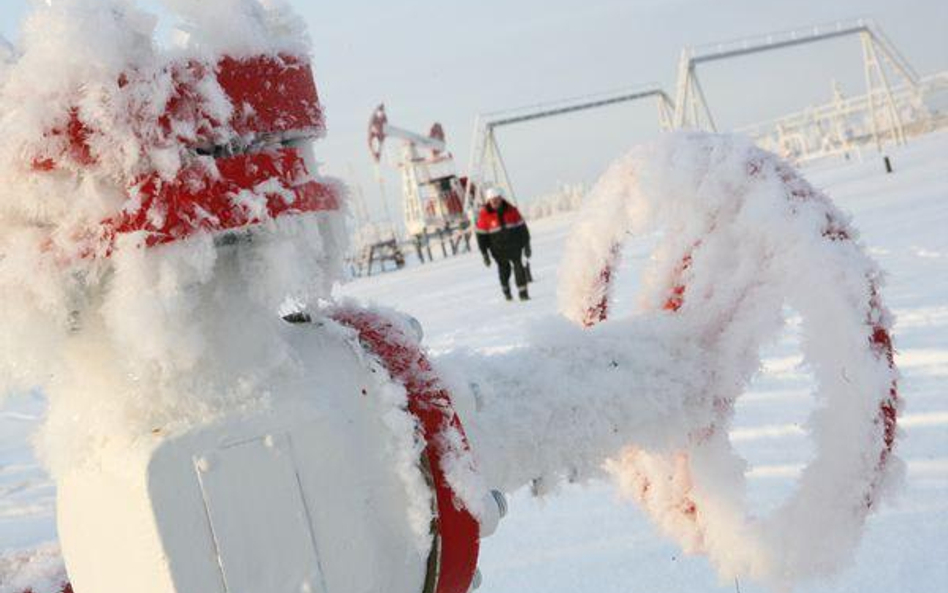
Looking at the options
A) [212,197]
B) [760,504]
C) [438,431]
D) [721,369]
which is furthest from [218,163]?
[760,504]

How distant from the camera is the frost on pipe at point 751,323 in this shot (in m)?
0.93

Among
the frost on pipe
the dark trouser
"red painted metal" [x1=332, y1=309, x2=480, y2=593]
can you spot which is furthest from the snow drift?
the dark trouser

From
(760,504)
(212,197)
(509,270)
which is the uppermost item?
(212,197)

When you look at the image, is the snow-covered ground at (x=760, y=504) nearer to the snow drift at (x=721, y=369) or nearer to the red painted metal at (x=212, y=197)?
the snow drift at (x=721, y=369)

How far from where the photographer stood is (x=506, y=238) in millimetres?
9609

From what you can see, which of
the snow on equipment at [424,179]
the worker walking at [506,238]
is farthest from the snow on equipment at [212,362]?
the snow on equipment at [424,179]

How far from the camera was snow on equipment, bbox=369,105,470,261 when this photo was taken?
30.2 m

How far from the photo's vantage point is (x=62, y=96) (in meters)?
0.61

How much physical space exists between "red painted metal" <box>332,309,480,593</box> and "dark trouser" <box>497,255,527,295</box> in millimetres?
8421

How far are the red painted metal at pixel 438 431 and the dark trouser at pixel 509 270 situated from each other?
8421 mm

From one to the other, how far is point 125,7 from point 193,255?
18cm

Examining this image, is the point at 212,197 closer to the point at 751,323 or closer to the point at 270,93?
the point at 270,93

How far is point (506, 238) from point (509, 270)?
1.37 feet

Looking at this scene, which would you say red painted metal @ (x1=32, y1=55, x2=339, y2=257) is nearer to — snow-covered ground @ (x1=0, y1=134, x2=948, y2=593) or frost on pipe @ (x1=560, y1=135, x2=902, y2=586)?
snow-covered ground @ (x1=0, y1=134, x2=948, y2=593)
